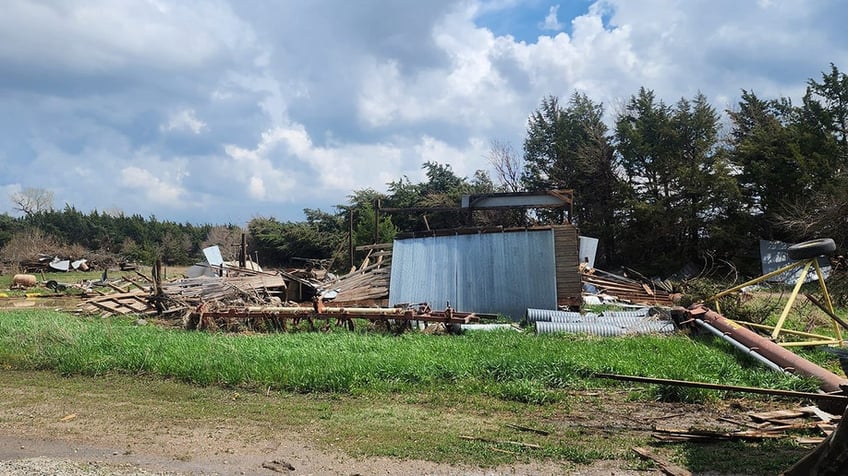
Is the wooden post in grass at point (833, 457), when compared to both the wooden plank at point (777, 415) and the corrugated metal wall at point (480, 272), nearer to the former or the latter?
the wooden plank at point (777, 415)

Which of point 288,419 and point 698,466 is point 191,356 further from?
point 698,466

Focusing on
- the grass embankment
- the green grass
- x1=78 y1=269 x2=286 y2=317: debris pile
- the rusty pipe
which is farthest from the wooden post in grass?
x1=78 y1=269 x2=286 y2=317: debris pile

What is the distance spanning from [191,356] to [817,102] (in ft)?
104

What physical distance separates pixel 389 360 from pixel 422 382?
2.94 feet

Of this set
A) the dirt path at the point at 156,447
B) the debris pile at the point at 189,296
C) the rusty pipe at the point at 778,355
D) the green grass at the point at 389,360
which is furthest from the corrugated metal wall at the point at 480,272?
the dirt path at the point at 156,447

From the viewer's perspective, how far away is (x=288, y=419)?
6.45 m

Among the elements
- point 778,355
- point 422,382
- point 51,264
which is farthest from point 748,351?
point 51,264

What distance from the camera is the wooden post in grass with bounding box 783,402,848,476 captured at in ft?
9.60

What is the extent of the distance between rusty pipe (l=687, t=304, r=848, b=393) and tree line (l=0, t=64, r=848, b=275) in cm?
1337

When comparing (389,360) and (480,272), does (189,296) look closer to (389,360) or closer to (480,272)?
(480,272)

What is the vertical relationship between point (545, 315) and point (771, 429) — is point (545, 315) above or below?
above

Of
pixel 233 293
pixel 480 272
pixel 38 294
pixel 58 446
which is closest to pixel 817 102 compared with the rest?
pixel 480 272

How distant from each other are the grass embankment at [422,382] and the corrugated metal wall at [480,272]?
10.6 feet

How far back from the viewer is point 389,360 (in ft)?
27.7
